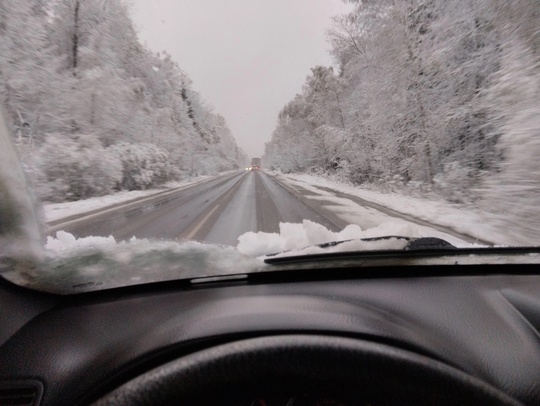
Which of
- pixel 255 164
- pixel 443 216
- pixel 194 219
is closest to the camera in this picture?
pixel 443 216

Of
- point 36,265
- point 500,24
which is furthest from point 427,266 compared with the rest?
point 500,24

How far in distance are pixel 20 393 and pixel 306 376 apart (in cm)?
115

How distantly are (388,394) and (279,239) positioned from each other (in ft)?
4.73

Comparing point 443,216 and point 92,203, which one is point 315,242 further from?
point 92,203

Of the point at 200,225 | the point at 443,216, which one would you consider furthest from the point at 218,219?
the point at 443,216

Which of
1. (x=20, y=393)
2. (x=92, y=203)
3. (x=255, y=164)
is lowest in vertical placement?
(x=255, y=164)

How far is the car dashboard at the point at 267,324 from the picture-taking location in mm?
→ 1369

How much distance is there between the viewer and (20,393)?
1.36 metres

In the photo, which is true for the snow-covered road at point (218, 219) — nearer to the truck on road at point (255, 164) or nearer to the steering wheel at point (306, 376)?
the steering wheel at point (306, 376)

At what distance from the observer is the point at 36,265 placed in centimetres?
181

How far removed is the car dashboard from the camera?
4.49 ft

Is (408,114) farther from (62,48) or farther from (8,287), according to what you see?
(8,287)

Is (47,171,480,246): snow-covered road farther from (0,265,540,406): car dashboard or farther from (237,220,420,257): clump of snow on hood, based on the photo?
(0,265,540,406): car dashboard

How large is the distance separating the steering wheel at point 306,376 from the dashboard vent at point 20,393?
363 millimetres
